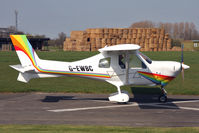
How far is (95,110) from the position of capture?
38.7 feet

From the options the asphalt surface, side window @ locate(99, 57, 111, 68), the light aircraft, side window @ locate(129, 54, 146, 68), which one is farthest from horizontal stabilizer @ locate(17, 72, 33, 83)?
side window @ locate(129, 54, 146, 68)

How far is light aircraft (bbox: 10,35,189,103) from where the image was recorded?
12852mm

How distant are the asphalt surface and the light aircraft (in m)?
0.89

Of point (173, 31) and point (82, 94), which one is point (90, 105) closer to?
point (82, 94)

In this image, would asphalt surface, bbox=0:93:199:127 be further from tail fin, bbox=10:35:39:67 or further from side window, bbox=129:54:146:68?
tail fin, bbox=10:35:39:67

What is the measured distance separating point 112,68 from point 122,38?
61.2 m

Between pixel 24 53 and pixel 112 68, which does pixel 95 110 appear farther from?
pixel 24 53

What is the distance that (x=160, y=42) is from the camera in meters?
71.4

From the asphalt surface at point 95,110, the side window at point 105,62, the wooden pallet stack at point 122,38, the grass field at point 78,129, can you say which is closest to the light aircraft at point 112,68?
the side window at point 105,62

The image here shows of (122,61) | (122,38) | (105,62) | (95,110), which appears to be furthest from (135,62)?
(122,38)

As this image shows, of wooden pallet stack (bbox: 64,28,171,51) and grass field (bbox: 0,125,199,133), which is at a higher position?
wooden pallet stack (bbox: 64,28,171,51)

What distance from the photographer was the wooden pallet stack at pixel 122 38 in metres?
71.4

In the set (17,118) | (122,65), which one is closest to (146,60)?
(122,65)

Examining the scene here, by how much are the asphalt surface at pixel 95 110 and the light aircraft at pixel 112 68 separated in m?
0.89
